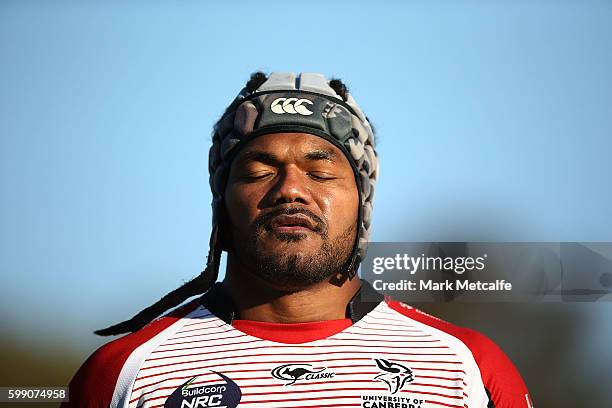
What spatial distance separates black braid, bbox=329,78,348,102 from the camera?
20.2 feet

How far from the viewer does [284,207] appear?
212 inches

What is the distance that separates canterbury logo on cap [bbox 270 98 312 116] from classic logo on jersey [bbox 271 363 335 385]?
1308 millimetres

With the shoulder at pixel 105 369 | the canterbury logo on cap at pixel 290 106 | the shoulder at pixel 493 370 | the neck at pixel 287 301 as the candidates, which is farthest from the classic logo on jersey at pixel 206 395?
the canterbury logo on cap at pixel 290 106

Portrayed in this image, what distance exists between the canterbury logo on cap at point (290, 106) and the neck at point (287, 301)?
0.83 m

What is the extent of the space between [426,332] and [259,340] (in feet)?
2.80

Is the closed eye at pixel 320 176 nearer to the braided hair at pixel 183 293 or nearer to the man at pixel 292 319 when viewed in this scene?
the man at pixel 292 319

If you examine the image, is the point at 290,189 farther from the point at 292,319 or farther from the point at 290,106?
the point at 292,319

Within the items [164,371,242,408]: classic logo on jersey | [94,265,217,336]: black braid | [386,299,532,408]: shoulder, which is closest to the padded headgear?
[94,265,217,336]: black braid

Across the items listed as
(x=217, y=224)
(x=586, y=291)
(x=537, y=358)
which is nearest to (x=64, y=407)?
(x=217, y=224)

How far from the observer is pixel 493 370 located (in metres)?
5.43

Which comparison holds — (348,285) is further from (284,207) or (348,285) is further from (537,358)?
(537,358)

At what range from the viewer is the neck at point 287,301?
18.4 ft

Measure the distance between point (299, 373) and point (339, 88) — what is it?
170 cm

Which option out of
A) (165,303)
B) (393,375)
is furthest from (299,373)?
(165,303)
